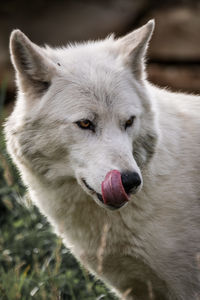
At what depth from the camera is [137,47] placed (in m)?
3.51

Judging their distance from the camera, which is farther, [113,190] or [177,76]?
[177,76]

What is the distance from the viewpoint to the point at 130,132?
11.1ft

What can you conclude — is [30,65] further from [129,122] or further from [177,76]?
[177,76]

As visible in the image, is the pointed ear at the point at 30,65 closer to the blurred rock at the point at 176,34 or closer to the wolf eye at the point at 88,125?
the wolf eye at the point at 88,125

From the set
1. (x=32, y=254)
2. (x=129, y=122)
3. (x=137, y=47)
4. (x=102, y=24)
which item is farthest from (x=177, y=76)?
(x=129, y=122)

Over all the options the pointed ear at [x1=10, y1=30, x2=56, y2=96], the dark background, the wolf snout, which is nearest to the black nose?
the wolf snout

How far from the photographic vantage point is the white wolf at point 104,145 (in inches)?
130

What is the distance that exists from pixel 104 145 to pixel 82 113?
300 mm

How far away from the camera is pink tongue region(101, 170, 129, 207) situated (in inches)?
116

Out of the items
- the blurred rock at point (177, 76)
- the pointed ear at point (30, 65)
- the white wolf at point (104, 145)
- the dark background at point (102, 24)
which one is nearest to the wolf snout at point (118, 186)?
the white wolf at point (104, 145)

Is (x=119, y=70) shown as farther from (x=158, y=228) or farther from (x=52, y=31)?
(x=52, y=31)

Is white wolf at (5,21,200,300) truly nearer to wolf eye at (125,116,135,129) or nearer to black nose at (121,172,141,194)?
wolf eye at (125,116,135,129)

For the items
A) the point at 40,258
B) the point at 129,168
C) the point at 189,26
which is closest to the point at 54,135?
the point at 129,168

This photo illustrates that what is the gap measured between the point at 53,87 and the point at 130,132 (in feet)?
2.21
